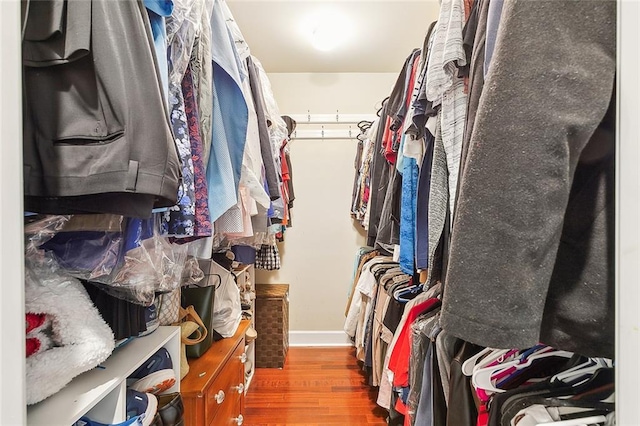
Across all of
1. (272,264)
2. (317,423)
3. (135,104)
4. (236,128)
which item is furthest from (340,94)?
(135,104)

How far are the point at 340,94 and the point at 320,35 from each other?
76 centimetres

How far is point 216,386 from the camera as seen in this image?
4.33 ft

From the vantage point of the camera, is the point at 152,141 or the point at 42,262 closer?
the point at 152,141

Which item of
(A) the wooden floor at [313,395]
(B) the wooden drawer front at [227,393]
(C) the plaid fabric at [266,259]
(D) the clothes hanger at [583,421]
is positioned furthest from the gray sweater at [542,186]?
(C) the plaid fabric at [266,259]

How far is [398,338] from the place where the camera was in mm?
1374

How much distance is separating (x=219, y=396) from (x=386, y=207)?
0.99m

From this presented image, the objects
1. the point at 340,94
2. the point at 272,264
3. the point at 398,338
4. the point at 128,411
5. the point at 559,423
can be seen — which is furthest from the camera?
the point at 340,94

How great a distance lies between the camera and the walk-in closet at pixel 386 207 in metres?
0.43

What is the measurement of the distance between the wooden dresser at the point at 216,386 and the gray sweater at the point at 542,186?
1017 mm

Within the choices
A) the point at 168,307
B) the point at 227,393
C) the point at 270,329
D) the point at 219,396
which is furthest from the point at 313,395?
the point at 168,307

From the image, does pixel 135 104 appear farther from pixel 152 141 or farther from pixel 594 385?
pixel 594 385

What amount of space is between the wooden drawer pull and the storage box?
125cm
